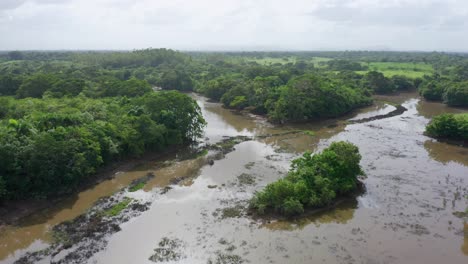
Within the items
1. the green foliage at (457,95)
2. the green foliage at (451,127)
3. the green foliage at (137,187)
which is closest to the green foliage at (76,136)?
the green foliage at (137,187)

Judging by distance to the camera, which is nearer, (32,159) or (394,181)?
(32,159)

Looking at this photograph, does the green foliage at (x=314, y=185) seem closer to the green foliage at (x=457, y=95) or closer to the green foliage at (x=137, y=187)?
the green foliage at (x=137, y=187)

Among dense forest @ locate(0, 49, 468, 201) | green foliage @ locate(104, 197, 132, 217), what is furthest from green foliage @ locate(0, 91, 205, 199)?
green foliage @ locate(104, 197, 132, 217)

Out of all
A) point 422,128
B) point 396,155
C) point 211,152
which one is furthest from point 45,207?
point 422,128

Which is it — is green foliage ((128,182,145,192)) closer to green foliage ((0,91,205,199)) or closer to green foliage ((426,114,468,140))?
green foliage ((0,91,205,199))

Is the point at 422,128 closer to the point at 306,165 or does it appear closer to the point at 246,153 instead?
the point at 246,153

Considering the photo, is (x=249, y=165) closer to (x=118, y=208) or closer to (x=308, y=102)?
(x=118, y=208)

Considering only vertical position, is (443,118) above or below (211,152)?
above
